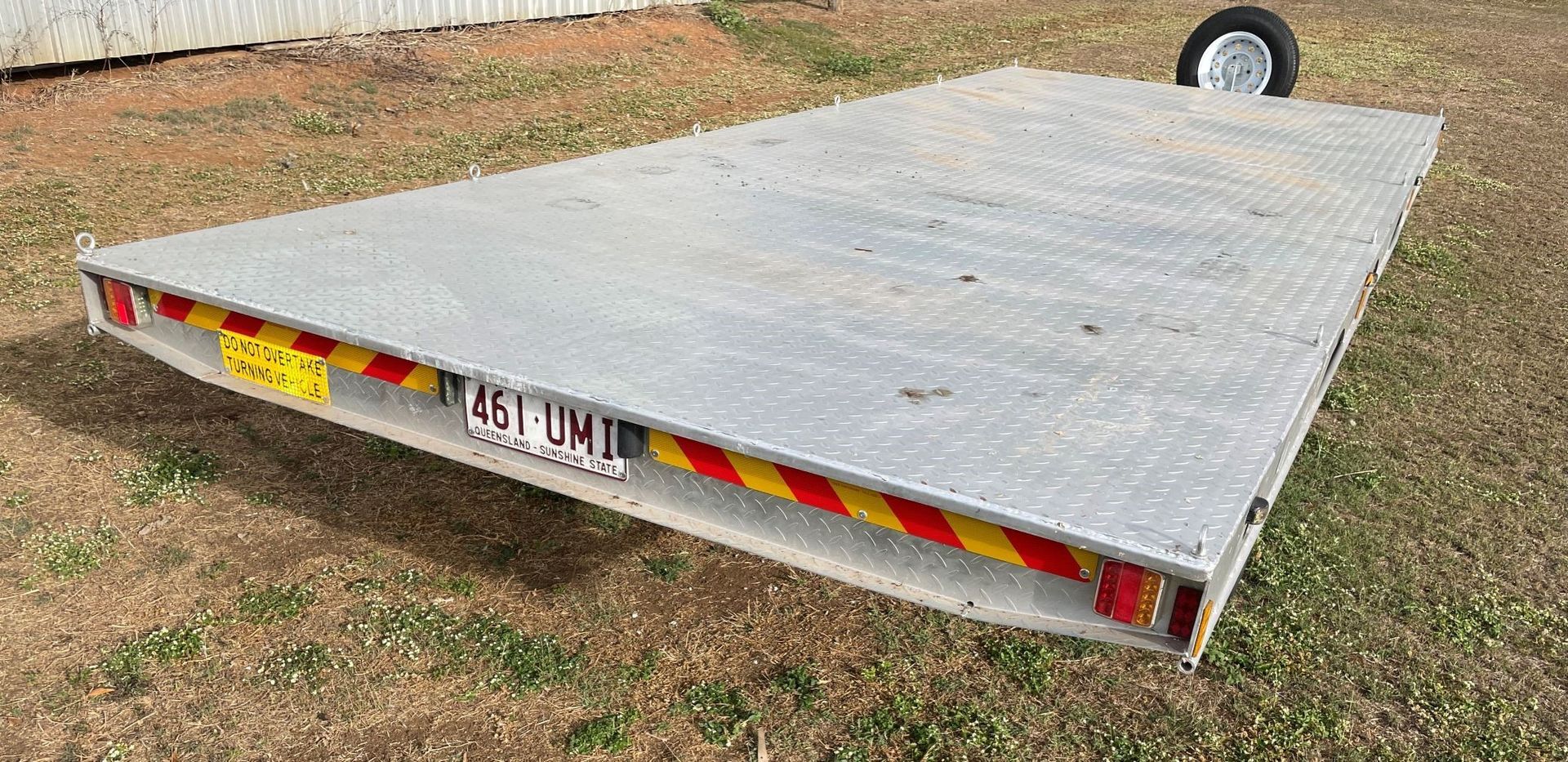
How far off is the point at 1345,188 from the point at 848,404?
340 cm

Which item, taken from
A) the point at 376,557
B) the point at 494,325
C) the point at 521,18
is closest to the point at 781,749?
the point at 494,325

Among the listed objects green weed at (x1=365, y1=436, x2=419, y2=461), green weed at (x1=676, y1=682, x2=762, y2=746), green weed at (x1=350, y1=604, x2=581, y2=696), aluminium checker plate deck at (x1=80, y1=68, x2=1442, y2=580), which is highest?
aluminium checker plate deck at (x1=80, y1=68, x2=1442, y2=580)

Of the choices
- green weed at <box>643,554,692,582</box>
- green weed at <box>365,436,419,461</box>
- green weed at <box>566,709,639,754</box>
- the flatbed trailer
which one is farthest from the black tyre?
green weed at <box>566,709,639,754</box>

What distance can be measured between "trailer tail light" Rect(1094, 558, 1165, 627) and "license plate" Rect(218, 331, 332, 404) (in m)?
2.00

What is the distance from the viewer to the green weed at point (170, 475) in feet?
13.2

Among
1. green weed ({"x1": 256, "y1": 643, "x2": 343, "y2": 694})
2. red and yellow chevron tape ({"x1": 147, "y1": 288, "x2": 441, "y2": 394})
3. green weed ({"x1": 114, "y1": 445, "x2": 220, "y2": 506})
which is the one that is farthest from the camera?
green weed ({"x1": 114, "y1": 445, "x2": 220, "y2": 506})

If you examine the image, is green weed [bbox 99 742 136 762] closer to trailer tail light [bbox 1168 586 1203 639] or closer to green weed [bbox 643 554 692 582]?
green weed [bbox 643 554 692 582]

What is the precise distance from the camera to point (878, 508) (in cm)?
226

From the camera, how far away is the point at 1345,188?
4.89 meters

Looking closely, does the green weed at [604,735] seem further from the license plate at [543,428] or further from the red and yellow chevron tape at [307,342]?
the red and yellow chevron tape at [307,342]

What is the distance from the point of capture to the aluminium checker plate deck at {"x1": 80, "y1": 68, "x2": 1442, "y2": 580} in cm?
231

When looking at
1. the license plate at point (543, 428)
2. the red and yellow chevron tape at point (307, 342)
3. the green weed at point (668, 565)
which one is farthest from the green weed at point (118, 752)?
the green weed at point (668, 565)

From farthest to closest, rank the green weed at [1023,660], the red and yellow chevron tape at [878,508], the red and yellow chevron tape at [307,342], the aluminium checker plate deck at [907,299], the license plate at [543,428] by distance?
the green weed at [1023,660] < the red and yellow chevron tape at [307,342] < the license plate at [543,428] < the aluminium checker plate deck at [907,299] < the red and yellow chevron tape at [878,508]

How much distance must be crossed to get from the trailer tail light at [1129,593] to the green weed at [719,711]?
1.31 m
